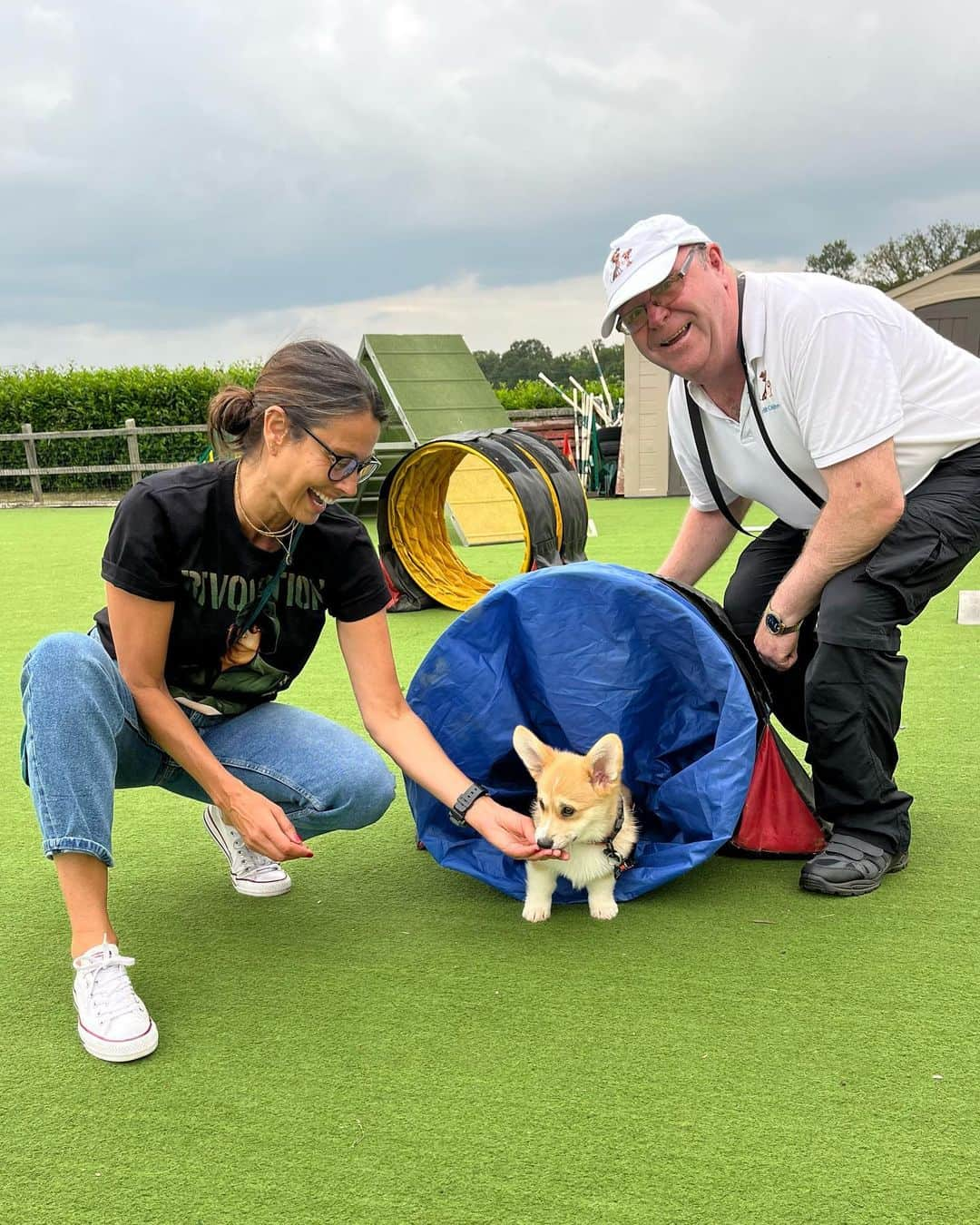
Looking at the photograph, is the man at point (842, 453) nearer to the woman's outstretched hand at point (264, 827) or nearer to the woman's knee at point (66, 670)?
the woman's outstretched hand at point (264, 827)

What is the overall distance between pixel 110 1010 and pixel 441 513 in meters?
5.89

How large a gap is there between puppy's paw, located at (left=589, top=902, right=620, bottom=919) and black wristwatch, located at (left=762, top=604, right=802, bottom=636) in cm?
78

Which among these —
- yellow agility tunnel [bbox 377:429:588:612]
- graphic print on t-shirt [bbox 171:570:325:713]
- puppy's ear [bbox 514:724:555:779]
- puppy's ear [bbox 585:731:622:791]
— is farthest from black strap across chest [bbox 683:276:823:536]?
yellow agility tunnel [bbox 377:429:588:612]

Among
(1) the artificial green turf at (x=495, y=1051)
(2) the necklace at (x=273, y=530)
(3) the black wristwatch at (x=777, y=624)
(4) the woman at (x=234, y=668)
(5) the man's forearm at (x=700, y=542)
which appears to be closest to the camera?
(1) the artificial green turf at (x=495, y=1051)

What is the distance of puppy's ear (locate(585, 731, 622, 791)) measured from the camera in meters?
2.48

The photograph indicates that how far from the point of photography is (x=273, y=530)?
2.29m

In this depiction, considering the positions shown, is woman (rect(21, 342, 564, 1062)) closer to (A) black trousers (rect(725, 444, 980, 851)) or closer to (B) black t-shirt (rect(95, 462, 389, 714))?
(B) black t-shirt (rect(95, 462, 389, 714))

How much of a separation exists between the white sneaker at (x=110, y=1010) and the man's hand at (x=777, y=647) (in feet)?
5.38

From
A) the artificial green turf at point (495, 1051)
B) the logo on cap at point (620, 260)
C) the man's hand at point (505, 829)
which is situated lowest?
the artificial green turf at point (495, 1051)

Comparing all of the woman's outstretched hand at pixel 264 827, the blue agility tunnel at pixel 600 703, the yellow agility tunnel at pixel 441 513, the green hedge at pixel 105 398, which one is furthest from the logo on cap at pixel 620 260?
the green hedge at pixel 105 398

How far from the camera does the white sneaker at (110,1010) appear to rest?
1973 millimetres

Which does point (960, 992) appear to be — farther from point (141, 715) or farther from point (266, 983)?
point (141, 715)

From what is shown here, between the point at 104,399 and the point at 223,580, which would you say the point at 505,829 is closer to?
the point at 223,580

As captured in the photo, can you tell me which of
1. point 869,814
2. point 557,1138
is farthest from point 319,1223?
point 869,814
